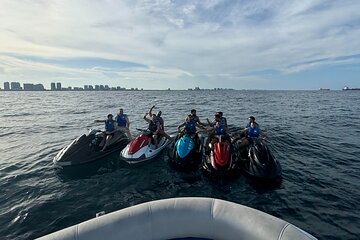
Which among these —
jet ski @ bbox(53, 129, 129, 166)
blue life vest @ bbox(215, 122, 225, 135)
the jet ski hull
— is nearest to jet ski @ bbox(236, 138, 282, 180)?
blue life vest @ bbox(215, 122, 225, 135)

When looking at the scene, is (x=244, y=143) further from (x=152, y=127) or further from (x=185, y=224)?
(x=185, y=224)

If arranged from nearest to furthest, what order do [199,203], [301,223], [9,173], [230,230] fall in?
1. [230,230]
2. [199,203]
3. [301,223]
4. [9,173]

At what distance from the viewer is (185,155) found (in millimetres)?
8961

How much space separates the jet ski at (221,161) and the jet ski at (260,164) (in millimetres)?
428

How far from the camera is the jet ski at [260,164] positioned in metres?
8.03

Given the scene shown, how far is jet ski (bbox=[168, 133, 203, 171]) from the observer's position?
8.93 meters

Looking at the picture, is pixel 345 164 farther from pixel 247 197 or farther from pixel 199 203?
pixel 199 203

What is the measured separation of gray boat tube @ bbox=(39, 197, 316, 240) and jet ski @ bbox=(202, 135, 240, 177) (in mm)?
4085

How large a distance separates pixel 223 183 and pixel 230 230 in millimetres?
4326

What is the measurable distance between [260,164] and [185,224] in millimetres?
5071

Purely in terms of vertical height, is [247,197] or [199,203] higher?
[199,203]

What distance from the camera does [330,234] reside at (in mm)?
5719

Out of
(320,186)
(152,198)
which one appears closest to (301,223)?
(320,186)

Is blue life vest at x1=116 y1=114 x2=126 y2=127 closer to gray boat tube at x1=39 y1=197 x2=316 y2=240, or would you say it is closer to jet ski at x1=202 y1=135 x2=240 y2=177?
jet ski at x1=202 y1=135 x2=240 y2=177
